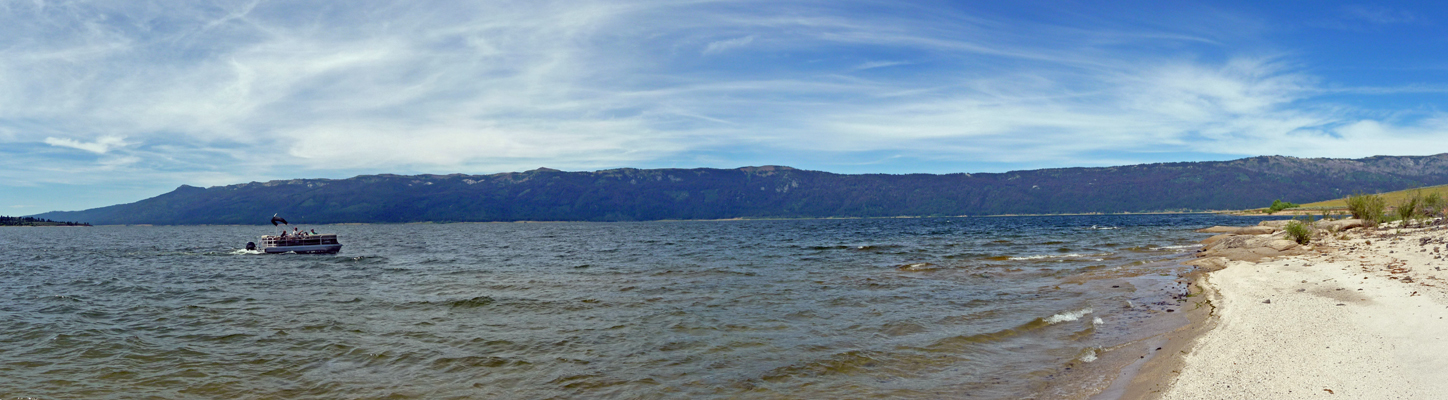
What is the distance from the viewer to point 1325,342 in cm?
1032

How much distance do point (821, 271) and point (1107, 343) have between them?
18.4 metres

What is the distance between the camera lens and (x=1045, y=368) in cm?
1200

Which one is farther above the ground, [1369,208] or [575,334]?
[1369,208]

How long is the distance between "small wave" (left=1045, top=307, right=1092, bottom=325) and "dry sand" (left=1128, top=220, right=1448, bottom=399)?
2872 millimetres

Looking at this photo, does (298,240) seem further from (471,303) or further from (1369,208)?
(1369,208)

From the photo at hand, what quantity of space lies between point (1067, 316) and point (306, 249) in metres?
60.5

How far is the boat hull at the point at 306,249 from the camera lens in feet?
186

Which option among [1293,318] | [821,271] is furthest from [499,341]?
[821,271]

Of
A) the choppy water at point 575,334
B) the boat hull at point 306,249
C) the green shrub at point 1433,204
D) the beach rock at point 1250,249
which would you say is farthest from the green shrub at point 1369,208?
the boat hull at point 306,249

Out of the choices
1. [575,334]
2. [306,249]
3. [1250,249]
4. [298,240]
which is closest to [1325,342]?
[575,334]

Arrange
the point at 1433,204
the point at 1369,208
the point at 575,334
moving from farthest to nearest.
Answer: the point at 1433,204 → the point at 1369,208 → the point at 575,334

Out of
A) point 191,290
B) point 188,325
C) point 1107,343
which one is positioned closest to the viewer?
point 1107,343

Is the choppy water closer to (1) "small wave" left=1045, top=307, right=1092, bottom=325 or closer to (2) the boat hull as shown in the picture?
(1) "small wave" left=1045, top=307, right=1092, bottom=325

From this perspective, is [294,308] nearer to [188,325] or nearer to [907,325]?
[188,325]
